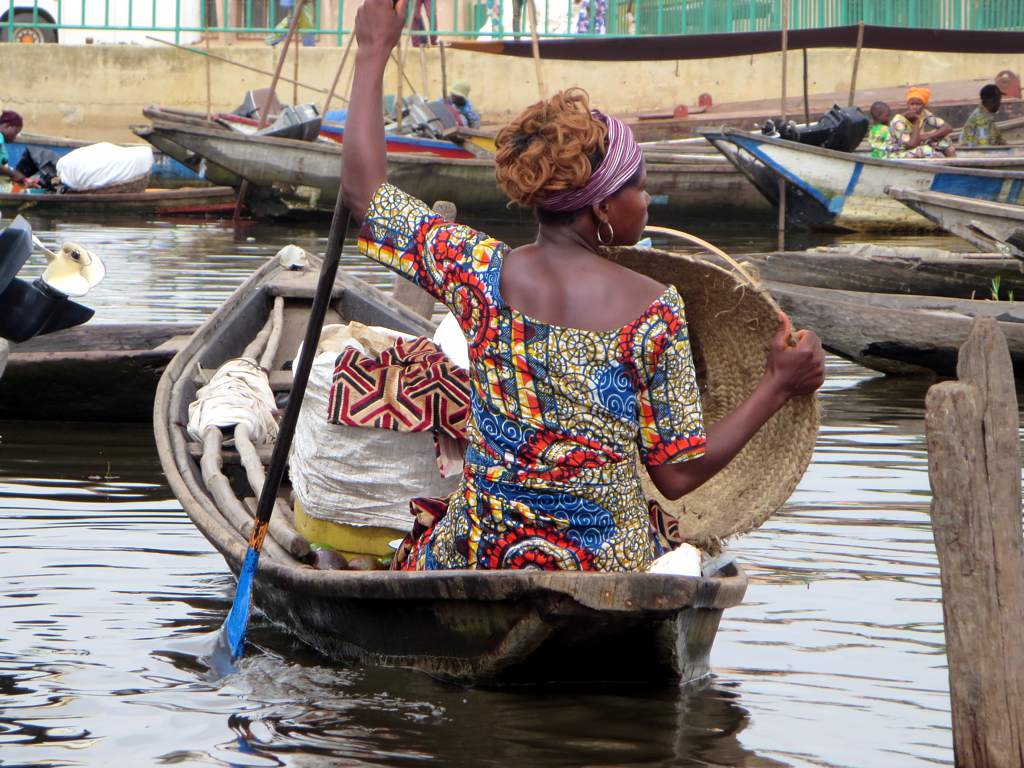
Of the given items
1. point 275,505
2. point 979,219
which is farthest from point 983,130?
point 275,505

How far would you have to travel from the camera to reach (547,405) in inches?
116

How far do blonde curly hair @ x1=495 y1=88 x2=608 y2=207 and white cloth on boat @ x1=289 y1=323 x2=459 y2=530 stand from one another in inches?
40.1

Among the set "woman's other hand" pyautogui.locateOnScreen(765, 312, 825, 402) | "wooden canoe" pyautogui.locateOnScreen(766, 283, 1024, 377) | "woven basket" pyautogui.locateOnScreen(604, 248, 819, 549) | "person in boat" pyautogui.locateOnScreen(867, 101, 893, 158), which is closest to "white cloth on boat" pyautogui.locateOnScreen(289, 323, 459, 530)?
"woven basket" pyautogui.locateOnScreen(604, 248, 819, 549)

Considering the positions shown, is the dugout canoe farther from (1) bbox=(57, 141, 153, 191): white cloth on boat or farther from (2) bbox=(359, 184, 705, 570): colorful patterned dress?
(2) bbox=(359, 184, 705, 570): colorful patterned dress

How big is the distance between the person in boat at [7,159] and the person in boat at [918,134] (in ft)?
27.7

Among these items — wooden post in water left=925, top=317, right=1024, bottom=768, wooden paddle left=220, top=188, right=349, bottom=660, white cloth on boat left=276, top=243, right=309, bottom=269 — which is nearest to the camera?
wooden post in water left=925, top=317, right=1024, bottom=768

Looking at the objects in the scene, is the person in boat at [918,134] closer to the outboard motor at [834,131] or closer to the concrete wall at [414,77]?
the outboard motor at [834,131]

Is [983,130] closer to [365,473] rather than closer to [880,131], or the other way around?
[880,131]

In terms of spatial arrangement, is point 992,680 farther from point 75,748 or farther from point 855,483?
point 855,483

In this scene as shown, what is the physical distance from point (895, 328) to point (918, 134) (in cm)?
787

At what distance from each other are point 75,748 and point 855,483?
3.29 m

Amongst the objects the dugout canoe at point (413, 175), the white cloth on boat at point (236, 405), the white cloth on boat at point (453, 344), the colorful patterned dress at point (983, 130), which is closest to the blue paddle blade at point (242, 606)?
→ the white cloth on boat at point (453, 344)

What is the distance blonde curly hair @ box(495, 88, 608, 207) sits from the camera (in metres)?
2.80

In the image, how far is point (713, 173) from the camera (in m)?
15.2
